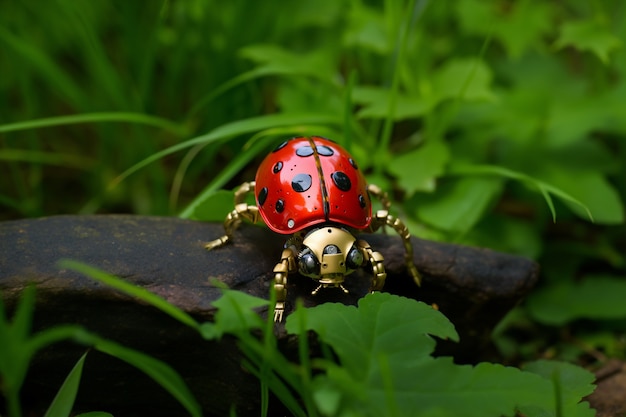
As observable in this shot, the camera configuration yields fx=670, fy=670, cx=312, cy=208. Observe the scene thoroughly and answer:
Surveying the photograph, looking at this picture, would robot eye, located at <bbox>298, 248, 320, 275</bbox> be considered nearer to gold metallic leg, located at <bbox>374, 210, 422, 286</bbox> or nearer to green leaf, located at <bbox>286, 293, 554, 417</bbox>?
green leaf, located at <bbox>286, 293, 554, 417</bbox>

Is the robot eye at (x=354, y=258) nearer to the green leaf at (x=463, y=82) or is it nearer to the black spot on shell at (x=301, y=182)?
the black spot on shell at (x=301, y=182)

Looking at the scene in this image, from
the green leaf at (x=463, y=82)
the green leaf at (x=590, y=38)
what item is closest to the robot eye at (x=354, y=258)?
the green leaf at (x=463, y=82)

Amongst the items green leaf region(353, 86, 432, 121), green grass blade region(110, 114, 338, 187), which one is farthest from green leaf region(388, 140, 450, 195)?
green grass blade region(110, 114, 338, 187)

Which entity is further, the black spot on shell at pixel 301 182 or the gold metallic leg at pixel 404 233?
the gold metallic leg at pixel 404 233

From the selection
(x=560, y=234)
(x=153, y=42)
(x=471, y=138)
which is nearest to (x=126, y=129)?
(x=153, y=42)

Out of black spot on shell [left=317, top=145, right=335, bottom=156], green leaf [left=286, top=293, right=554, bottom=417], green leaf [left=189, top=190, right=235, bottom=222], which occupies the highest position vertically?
green leaf [left=189, top=190, right=235, bottom=222]

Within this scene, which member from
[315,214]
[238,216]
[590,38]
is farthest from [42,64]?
[590,38]
